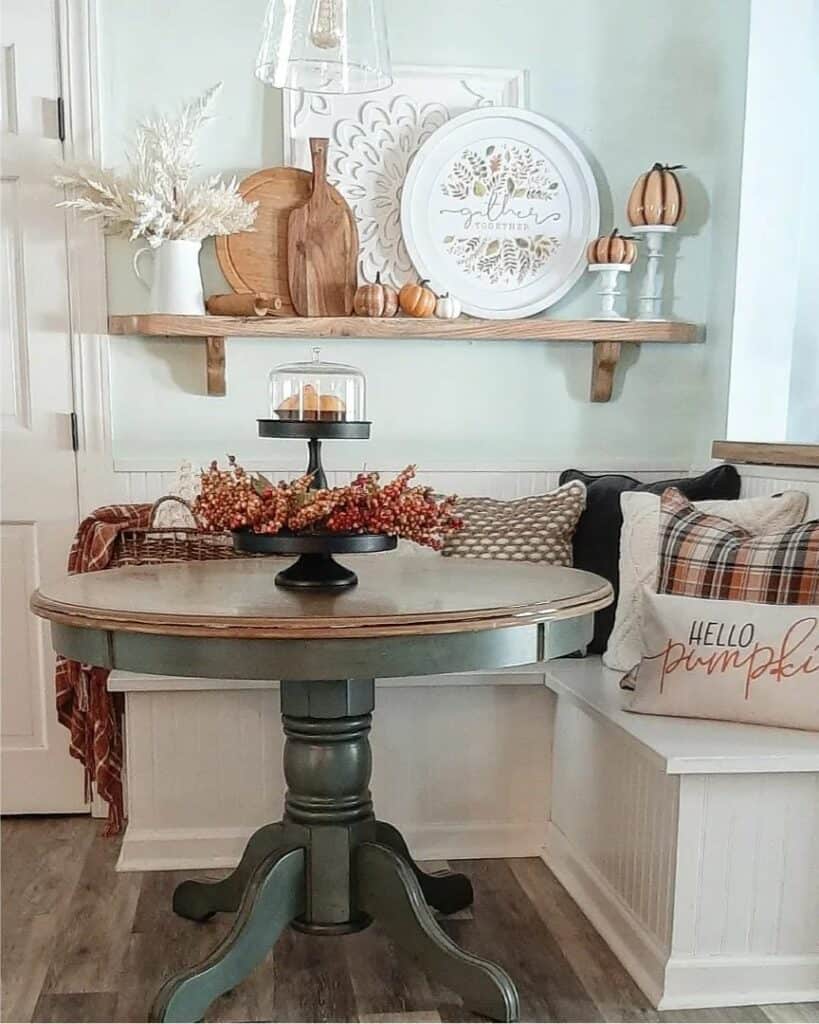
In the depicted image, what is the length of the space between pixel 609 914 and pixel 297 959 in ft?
2.11

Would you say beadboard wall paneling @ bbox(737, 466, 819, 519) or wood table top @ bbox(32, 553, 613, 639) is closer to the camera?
wood table top @ bbox(32, 553, 613, 639)

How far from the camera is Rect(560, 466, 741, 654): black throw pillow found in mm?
2621

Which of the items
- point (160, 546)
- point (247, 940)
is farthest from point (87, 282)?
point (247, 940)


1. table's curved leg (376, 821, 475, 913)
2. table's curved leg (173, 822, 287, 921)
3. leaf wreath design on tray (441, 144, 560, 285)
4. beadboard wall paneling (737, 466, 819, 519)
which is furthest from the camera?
leaf wreath design on tray (441, 144, 560, 285)

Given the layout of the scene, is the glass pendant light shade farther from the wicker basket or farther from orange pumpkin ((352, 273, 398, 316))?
the wicker basket

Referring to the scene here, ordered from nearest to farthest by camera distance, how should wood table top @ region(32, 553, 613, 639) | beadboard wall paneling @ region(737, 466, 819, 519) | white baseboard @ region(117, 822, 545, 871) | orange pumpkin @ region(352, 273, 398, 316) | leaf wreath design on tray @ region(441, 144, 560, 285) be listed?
wood table top @ region(32, 553, 613, 639) < beadboard wall paneling @ region(737, 466, 819, 519) < white baseboard @ region(117, 822, 545, 871) < orange pumpkin @ region(352, 273, 398, 316) < leaf wreath design on tray @ region(441, 144, 560, 285)

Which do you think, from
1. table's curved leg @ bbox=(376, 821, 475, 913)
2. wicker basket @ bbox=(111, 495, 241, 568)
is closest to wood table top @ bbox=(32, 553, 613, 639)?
wicker basket @ bbox=(111, 495, 241, 568)

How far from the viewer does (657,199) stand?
9.05 feet

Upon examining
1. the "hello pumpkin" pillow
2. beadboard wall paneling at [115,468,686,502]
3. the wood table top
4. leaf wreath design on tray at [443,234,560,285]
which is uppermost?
leaf wreath design on tray at [443,234,560,285]

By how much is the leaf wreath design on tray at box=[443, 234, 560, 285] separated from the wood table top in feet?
3.27

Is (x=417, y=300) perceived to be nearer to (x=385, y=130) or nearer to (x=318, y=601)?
(x=385, y=130)

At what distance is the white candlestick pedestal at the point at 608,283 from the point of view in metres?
2.78

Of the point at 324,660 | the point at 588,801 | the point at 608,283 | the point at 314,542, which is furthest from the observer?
the point at 608,283

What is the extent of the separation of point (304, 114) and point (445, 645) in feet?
5.61
